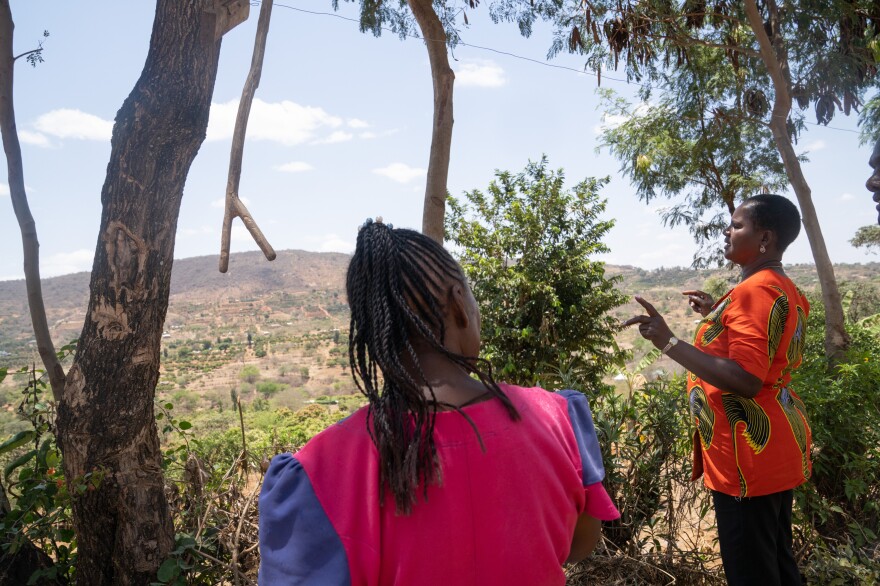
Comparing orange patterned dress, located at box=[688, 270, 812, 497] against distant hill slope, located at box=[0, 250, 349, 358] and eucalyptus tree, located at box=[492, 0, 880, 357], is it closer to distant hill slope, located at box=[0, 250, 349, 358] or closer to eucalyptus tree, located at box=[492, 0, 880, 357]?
Answer: eucalyptus tree, located at box=[492, 0, 880, 357]

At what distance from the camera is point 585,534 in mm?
1208

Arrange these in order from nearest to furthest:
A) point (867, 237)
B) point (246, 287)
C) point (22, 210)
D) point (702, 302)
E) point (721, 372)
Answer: point (721, 372) → point (702, 302) → point (22, 210) → point (867, 237) → point (246, 287)

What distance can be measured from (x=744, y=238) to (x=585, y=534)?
145 cm

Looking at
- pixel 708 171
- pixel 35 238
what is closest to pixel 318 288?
→ pixel 708 171

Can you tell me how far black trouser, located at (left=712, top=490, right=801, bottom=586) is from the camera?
2045mm

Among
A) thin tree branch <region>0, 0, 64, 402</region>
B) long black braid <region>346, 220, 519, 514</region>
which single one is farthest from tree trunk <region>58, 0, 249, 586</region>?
long black braid <region>346, 220, 519, 514</region>

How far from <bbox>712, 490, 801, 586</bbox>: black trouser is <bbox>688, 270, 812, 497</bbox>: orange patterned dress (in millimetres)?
48

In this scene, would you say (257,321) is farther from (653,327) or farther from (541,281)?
(653,327)

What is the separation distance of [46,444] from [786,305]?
294 centimetres

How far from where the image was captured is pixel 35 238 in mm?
2918

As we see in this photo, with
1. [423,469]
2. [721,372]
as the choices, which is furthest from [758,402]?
[423,469]

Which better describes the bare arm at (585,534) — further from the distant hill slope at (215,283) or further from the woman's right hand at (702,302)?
the distant hill slope at (215,283)

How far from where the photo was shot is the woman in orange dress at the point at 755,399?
2035mm

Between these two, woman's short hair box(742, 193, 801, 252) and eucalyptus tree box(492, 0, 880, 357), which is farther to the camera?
eucalyptus tree box(492, 0, 880, 357)
